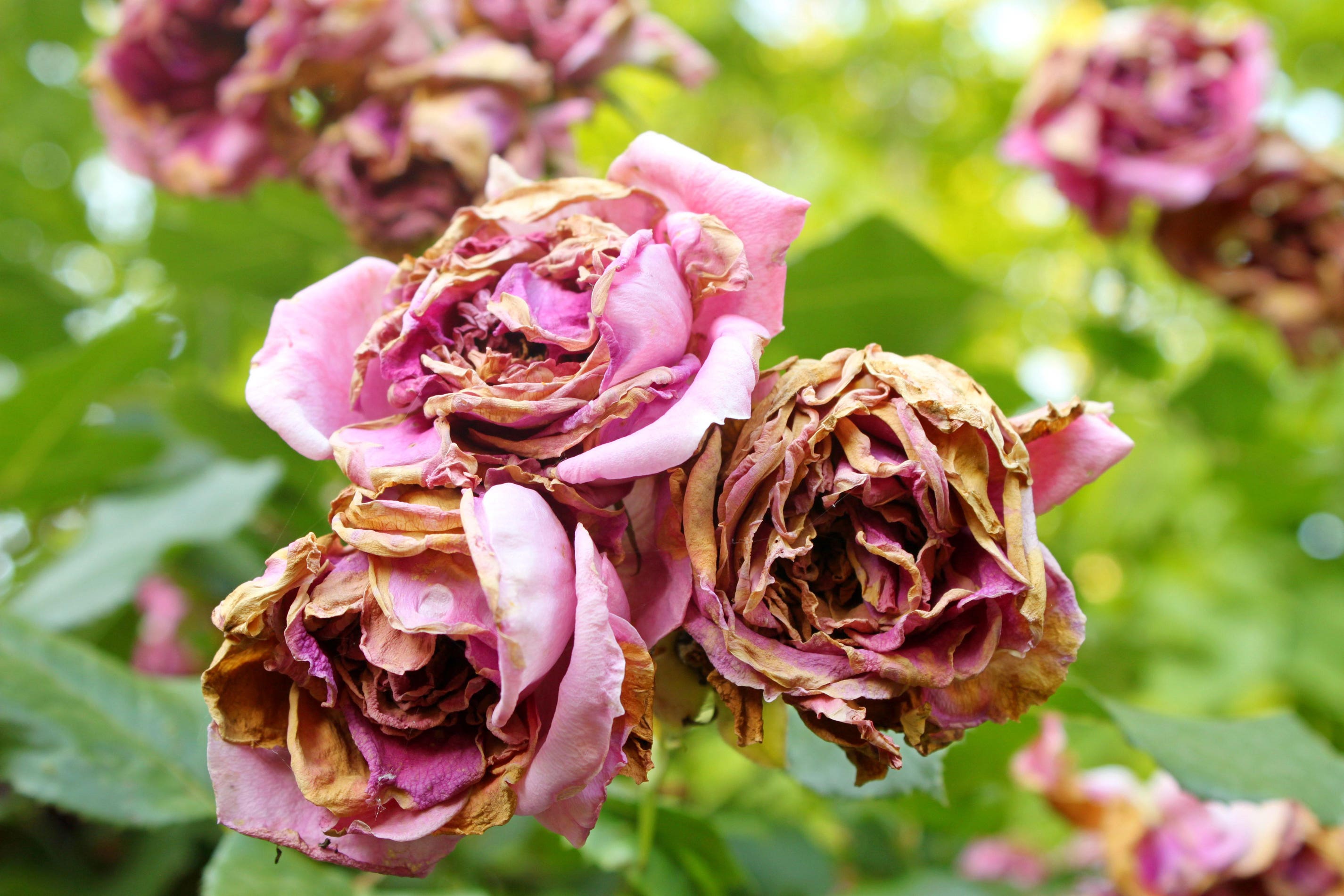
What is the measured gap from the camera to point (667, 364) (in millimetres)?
315

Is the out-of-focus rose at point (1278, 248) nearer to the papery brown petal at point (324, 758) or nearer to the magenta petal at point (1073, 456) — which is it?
the magenta petal at point (1073, 456)

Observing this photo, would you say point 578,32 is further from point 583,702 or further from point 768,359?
point 583,702

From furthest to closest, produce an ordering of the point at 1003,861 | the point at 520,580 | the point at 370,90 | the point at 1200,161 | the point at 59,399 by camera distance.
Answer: the point at 1003,861 < the point at 1200,161 < the point at 59,399 < the point at 370,90 < the point at 520,580

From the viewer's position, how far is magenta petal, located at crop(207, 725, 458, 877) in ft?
0.95

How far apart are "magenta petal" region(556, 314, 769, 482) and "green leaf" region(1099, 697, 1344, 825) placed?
0.95ft

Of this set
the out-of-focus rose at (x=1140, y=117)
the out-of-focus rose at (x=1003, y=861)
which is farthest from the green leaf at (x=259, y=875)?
the out-of-focus rose at (x=1140, y=117)

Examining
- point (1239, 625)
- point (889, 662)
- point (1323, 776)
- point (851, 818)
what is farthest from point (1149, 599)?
point (889, 662)

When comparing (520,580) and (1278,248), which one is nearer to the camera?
(520,580)

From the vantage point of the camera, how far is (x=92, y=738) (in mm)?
521

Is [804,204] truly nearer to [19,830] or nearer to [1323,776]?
[1323,776]

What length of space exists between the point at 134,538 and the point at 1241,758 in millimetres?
691

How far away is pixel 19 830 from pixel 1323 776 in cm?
76

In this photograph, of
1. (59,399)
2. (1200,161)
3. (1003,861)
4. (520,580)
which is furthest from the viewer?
(1003,861)

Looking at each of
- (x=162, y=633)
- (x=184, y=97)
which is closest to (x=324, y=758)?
(x=184, y=97)
